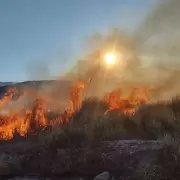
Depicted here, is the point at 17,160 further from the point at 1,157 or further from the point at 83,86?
the point at 83,86

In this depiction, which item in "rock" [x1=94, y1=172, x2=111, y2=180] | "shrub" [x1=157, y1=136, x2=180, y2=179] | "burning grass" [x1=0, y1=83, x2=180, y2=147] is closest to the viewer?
"shrub" [x1=157, y1=136, x2=180, y2=179]

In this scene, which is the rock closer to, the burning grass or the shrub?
the shrub

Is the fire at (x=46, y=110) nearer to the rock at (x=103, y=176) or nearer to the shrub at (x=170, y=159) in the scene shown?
the shrub at (x=170, y=159)

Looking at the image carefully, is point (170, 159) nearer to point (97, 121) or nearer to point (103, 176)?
point (103, 176)

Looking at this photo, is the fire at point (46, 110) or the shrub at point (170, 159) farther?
the fire at point (46, 110)

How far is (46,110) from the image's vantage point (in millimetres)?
20734

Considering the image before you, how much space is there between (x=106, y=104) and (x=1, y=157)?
855 centimetres

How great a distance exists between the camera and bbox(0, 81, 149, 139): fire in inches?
701

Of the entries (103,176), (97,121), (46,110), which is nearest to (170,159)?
(103,176)

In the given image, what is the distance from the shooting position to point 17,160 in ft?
43.7

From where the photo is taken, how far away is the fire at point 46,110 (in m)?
17.8

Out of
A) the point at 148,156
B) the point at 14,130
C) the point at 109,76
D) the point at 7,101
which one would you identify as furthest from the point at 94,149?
the point at 109,76

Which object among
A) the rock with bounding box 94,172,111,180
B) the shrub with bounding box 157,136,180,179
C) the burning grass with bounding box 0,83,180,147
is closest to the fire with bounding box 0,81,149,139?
the burning grass with bounding box 0,83,180,147

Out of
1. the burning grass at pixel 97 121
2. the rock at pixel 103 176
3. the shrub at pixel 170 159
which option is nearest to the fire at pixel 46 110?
the burning grass at pixel 97 121
